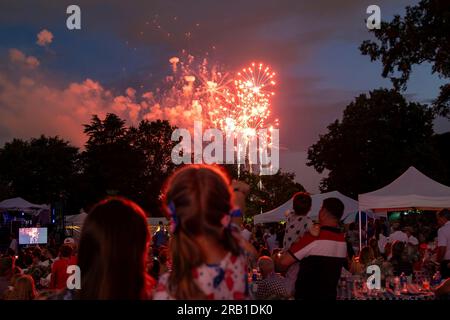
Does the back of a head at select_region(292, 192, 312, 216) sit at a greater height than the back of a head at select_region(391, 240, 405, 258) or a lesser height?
greater

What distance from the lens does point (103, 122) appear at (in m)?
79.1

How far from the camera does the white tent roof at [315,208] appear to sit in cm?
2306

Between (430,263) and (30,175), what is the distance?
66.7 metres

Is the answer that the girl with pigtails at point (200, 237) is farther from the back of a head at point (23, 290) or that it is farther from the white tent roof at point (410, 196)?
the white tent roof at point (410, 196)

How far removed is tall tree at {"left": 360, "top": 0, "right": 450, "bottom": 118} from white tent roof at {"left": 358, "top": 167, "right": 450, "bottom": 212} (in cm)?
1052

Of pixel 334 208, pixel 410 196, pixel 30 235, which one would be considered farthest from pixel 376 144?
pixel 334 208

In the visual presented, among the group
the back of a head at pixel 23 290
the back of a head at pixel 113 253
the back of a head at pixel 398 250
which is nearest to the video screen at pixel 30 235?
the back of a head at pixel 398 250

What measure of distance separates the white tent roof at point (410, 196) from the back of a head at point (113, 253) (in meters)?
14.8

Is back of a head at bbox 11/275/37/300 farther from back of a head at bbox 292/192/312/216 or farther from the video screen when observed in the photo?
the video screen

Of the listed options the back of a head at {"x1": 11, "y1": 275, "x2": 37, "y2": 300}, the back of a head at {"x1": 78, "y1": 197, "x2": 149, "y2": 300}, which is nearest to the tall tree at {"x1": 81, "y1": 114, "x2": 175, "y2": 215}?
the back of a head at {"x1": 11, "y1": 275, "x2": 37, "y2": 300}

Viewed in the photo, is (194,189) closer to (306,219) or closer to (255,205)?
(306,219)

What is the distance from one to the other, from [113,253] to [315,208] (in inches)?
873

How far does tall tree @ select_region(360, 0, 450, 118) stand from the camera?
87.0 ft
